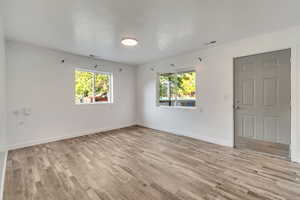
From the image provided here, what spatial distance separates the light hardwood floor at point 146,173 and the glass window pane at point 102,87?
190 centimetres

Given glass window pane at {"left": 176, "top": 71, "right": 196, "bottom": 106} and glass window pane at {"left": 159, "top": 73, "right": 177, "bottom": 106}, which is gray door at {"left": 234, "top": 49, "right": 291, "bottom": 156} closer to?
glass window pane at {"left": 176, "top": 71, "right": 196, "bottom": 106}

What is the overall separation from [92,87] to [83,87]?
0.30 m

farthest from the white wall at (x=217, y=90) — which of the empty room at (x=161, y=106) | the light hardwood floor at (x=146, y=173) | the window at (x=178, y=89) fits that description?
the light hardwood floor at (x=146, y=173)

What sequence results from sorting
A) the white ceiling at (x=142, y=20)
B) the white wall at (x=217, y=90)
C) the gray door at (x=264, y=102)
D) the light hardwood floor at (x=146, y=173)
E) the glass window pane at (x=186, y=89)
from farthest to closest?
1. the glass window pane at (x=186, y=89)
2. the gray door at (x=264, y=102)
3. the white wall at (x=217, y=90)
4. the white ceiling at (x=142, y=20)
5. the light hardwood floor at (x=146, y=173)

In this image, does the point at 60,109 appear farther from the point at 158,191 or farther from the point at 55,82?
the point at 158,191

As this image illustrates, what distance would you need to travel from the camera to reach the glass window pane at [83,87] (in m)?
4.32

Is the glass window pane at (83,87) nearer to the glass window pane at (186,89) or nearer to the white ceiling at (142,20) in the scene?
the white ceiling at (142,20)

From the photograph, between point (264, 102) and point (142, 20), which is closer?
point (142, 20)

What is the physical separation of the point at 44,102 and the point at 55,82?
0.58 metres

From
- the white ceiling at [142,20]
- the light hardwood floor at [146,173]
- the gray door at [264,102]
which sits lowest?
the light hardwood floor at [146,173]

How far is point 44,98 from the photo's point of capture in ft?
11.9

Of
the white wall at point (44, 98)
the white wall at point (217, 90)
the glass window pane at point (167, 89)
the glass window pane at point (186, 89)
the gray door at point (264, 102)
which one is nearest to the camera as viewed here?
the white wall at point (217, 90)

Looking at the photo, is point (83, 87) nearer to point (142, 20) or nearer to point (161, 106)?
point (161, 106)

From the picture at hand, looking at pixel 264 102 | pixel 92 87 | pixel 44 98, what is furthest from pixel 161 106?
pixel 44 98
